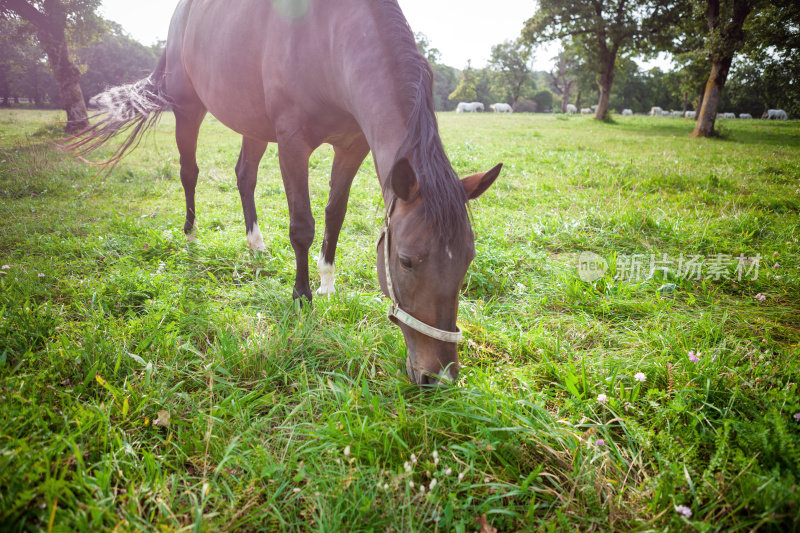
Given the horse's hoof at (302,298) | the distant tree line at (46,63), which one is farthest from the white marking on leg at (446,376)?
the distant tree line at (46,63)

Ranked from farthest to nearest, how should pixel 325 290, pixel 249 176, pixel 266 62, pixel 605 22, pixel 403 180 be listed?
pixel 605 22 → pixel 249 176 → pixel 325 290 → pixel 266 62 → pixel 403 180

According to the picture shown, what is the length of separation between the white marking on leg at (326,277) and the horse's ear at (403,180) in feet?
5.49

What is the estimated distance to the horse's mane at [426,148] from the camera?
1621 mm

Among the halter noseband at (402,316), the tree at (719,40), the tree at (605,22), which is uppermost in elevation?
the tree at (605,22)

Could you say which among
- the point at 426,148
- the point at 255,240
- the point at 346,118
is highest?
the point at 346,118

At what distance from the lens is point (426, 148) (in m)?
1.71

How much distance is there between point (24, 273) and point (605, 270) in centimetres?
501

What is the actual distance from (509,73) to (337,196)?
238 ft

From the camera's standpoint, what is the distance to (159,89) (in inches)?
172

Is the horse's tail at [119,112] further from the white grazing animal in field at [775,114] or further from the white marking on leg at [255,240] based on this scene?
the white grazing animal in field at [775,114]

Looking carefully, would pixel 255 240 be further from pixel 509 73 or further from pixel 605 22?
pixel 509 73

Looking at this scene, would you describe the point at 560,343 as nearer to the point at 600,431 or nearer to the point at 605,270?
the point at 600,431

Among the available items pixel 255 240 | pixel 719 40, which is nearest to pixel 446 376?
pixel 255 240

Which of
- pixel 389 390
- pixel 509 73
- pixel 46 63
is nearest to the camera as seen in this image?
pixel 389 390
